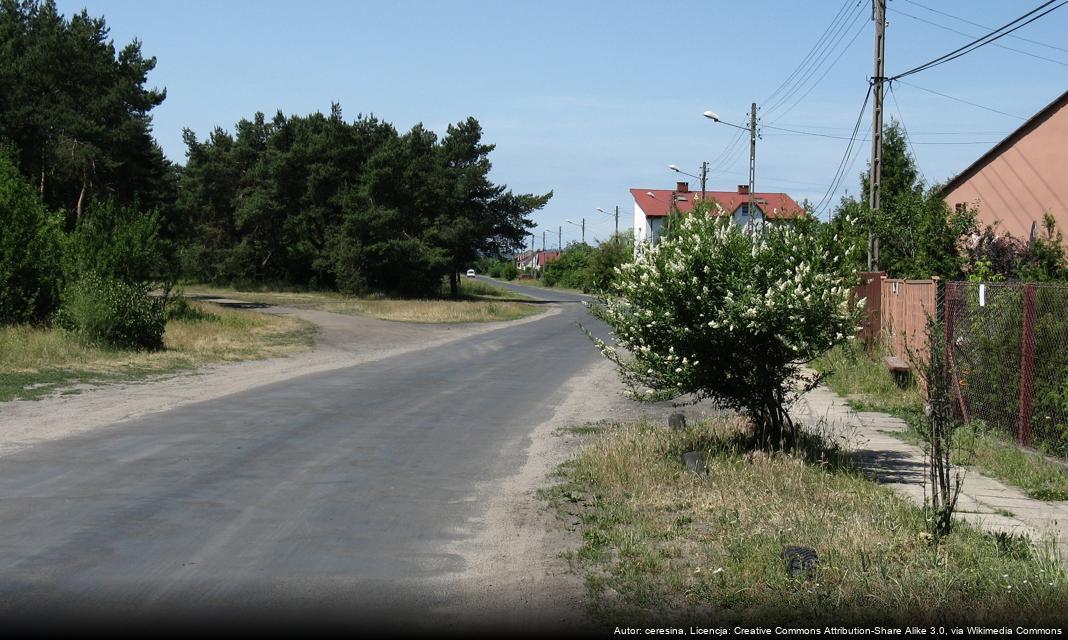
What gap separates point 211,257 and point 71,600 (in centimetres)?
6224

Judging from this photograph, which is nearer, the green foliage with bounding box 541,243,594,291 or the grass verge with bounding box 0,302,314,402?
the grass verge with bounding box 0,302,314,402

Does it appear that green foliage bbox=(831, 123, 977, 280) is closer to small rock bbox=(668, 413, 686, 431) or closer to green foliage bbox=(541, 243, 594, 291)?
small rock bbox=(668, 413, 686, 431)

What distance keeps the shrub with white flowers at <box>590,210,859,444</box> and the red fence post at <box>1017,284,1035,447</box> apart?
104 inches

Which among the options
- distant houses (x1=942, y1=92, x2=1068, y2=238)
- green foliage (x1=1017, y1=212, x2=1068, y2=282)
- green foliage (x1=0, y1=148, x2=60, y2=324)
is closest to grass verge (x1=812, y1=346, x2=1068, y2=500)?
green foliage (x1=1017, y1=212, x2=1068, y2=282)

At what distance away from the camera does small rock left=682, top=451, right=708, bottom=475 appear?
30.2 feet

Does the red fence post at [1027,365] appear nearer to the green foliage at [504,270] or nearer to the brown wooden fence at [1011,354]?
the brown wooden fence at [1011,354]

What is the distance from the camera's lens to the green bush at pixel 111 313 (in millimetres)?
22859

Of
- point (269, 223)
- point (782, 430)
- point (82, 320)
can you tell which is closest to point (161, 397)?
point (82, 320)

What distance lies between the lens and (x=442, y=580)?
6.38 metres

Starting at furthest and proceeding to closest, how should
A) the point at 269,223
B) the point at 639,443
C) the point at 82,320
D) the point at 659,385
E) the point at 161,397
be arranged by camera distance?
the point at 269,223 → the point at 82,320 → the point at 161,397 → the point at 639,443 → the point at 659,385

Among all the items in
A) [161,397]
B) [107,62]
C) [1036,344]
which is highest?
[107,62]

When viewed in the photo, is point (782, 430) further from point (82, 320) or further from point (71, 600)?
point (82, 320)

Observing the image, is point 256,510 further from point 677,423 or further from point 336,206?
point 336,206

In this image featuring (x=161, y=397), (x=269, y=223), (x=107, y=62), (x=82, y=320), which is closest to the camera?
(x=161, y=397)
